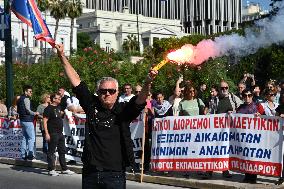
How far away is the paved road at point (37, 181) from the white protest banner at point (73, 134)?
0.74 metres

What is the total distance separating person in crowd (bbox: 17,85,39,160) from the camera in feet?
46.3

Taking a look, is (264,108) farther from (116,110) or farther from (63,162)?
(116,110)

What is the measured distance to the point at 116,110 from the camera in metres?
5.63

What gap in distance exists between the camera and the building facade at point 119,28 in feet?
438

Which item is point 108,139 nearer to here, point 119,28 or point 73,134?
point 73,134

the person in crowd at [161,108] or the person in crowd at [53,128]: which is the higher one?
the person in crowd at [161,108]

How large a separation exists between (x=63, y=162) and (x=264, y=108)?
4.34m

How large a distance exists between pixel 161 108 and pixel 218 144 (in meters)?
1.75

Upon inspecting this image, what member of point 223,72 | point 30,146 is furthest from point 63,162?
point 223,72

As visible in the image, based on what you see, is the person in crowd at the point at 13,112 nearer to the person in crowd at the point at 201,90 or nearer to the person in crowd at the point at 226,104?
the person in crowd at the point at 201,90

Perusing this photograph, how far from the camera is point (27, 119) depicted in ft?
46.5

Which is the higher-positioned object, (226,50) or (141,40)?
(141,40)

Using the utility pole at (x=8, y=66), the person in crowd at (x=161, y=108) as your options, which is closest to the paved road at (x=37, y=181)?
the person in crowd at (x=161, y=108)

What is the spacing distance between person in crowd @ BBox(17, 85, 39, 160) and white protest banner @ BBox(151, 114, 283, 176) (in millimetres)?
3671
